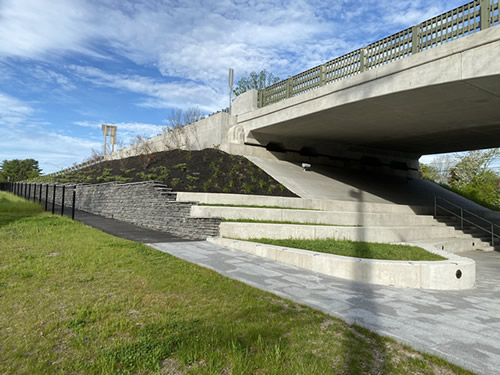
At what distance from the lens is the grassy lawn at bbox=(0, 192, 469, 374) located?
2.57 meters

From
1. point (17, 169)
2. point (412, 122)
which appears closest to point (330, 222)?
point (412, 122)

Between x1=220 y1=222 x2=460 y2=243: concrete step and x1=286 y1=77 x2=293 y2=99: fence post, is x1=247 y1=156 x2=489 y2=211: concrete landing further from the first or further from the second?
x1=220 y1=222 x2=460 y2=243: concrete step

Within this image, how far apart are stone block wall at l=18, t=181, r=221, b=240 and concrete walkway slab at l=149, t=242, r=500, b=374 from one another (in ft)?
7.70

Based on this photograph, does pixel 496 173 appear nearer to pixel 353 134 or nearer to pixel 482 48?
pixel 353 134

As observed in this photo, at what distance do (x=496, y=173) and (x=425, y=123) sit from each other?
22.1m

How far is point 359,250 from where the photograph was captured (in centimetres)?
733

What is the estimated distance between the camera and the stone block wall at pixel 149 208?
9570mm

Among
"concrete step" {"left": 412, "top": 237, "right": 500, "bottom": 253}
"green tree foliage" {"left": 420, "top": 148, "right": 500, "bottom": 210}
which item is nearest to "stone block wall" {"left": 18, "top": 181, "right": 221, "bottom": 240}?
"concrete step" {"left": 412, "top": 237, "right": 500, "bottom": 253}

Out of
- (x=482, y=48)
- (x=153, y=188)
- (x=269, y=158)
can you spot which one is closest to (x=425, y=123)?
(x=482, y=48)

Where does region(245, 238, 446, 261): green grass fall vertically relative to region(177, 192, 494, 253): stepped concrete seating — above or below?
below

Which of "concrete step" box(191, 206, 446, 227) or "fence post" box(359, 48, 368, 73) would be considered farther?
"fence post" box(359, 48, 368, 73)

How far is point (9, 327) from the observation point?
3109 mm

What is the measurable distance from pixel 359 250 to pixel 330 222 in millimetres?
3740

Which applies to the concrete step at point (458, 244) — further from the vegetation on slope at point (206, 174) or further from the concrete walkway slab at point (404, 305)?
the vegetation on slope at point (206, 174)
